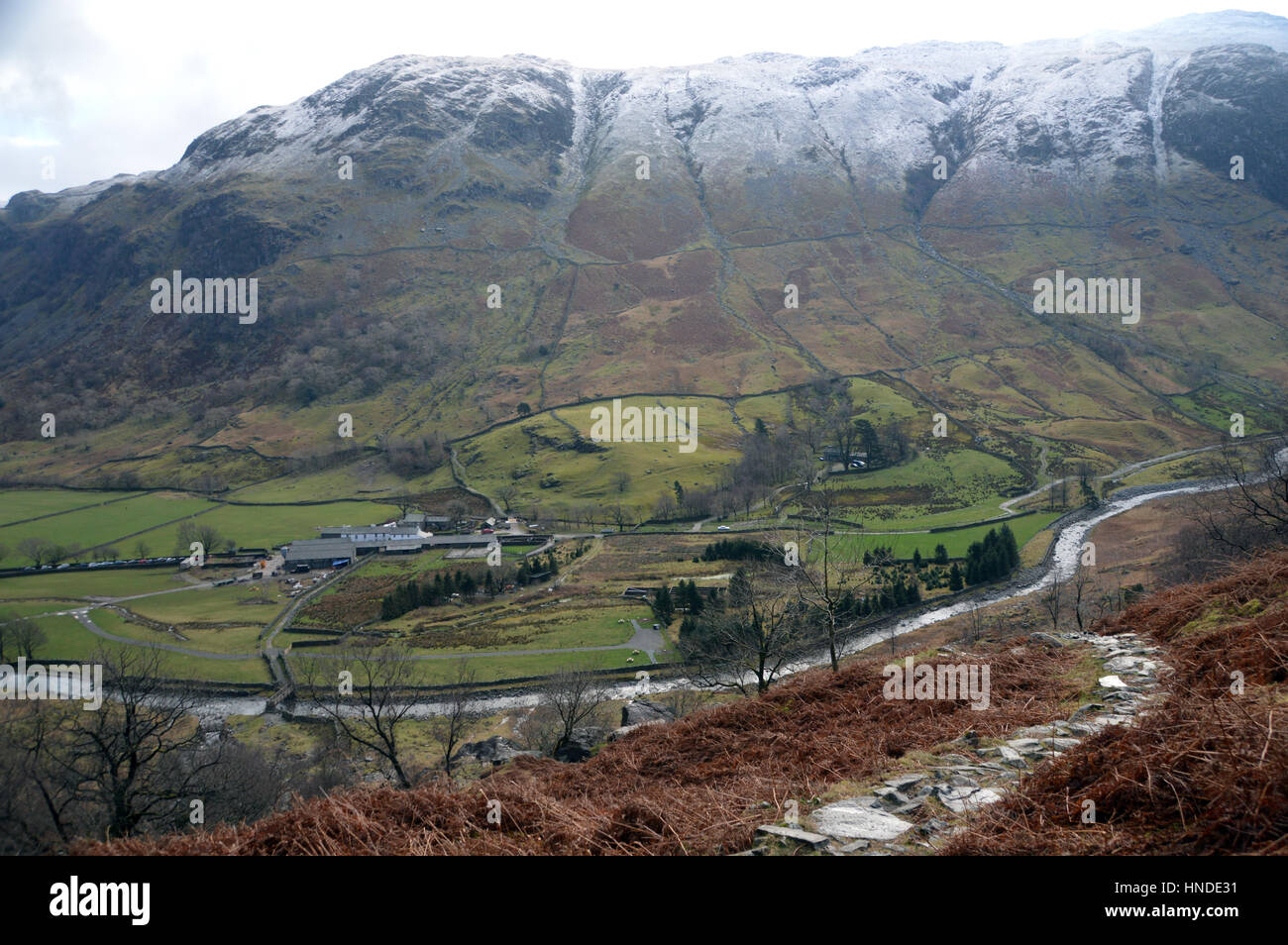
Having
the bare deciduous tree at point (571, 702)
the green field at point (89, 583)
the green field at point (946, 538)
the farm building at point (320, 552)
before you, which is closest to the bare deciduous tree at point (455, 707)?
the bare deciduous tree at point (571, 702)

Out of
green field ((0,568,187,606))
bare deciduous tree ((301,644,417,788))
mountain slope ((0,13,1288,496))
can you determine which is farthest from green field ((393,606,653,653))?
mountain slope ((0,13,1288,496))

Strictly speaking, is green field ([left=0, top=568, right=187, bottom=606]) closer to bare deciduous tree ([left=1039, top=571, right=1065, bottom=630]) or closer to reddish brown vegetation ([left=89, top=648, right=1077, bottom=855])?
reddish brown vegetation ([left=89, top=648, right=1077, bottom=855])

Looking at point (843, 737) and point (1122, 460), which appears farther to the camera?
point (1122, 460)

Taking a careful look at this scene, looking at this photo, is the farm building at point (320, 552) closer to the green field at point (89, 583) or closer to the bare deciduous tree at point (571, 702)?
the green field at point (89, 583)

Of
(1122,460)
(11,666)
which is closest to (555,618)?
(11,666)

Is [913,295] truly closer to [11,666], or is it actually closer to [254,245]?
[11,666]

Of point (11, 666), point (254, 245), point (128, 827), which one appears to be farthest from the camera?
point (254, 245)
